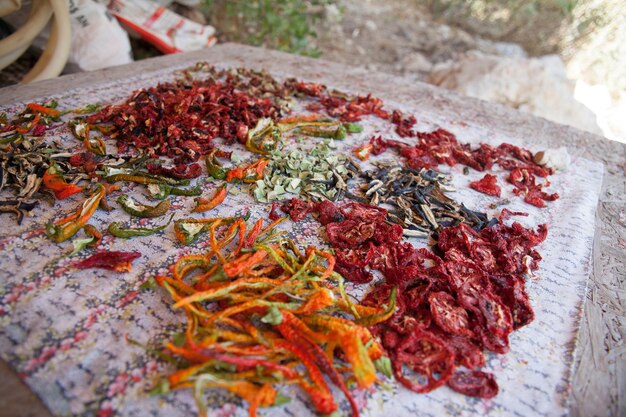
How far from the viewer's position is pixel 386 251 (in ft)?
4.82

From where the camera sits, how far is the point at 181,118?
207 cm

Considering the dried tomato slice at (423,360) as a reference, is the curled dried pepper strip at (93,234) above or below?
below

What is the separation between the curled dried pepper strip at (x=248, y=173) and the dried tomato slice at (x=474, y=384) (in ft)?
3.65

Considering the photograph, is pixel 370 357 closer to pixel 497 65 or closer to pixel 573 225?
pixel 573 225

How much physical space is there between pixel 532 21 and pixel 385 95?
17.4 ft

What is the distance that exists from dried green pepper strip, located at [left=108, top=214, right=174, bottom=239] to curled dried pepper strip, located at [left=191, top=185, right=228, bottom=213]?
6.4 inches

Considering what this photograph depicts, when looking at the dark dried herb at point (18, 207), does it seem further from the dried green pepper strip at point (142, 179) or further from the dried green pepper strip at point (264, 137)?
the dried green pepper strip at point (264, 137)

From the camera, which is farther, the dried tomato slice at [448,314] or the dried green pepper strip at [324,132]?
the dried green pepper strip at [324,132]

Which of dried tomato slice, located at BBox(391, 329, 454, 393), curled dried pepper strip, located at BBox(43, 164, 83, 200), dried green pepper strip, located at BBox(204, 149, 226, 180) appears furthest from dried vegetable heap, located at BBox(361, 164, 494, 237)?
curled dried pepper strip, located at BBox(43, 164, 83, 200)

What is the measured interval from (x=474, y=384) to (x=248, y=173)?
3.90 feet

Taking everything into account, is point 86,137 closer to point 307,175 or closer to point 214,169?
point 214,169

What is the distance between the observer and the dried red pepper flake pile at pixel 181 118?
76.4 inches

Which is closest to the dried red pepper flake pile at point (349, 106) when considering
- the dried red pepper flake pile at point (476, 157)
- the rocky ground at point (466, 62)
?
the dried red pepper flake pile at point (476, 157)

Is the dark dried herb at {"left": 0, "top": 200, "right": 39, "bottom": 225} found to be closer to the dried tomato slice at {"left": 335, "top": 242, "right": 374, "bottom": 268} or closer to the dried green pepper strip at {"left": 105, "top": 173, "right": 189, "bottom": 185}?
the dried green pepper strip at {"left": 105, "top": 173, "right": 189, "bottom": 185}
